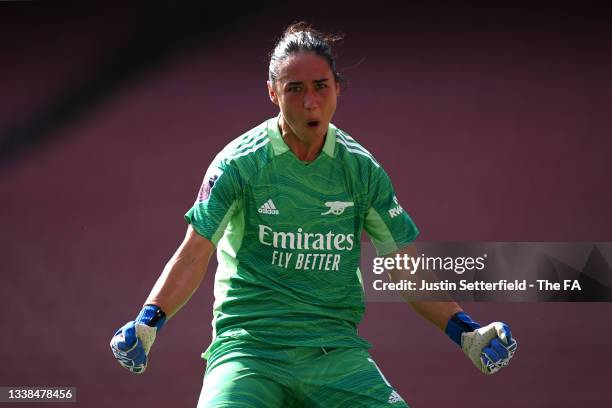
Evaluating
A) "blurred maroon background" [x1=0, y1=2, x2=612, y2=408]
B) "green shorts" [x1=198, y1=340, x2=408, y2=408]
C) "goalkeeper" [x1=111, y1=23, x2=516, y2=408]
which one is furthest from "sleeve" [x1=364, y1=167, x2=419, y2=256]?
"blurred maroon background" [x1=0, y1=2, x2=612, y2=408]

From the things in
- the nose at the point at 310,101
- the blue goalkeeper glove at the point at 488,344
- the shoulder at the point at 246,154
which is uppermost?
the nose at the point at 310,101

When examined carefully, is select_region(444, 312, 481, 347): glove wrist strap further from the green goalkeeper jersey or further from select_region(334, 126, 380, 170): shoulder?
select_region(334, 126, 380, 170): shoulder

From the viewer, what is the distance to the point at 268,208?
10.8 ft

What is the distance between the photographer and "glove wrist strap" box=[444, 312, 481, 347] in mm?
3283

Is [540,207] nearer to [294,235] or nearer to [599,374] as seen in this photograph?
[599,374]

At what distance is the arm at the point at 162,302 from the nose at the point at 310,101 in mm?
517

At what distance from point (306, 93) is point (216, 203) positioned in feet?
1.45

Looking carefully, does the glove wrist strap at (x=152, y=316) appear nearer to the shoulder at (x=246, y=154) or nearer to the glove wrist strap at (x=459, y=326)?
the shoulder at (x=246, y=154)

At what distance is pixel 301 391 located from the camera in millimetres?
3156

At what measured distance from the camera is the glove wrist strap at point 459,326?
3.28 m

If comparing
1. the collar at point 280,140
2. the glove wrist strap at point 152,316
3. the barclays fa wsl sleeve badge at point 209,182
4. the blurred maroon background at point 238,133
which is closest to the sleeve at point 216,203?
the barclays fa wsl sleeve badge at point 209,182

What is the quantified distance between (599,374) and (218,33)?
294cm

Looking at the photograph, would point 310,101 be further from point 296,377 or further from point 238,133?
point 238,133

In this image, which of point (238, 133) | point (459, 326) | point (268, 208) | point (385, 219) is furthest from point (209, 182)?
point (238, 133)
